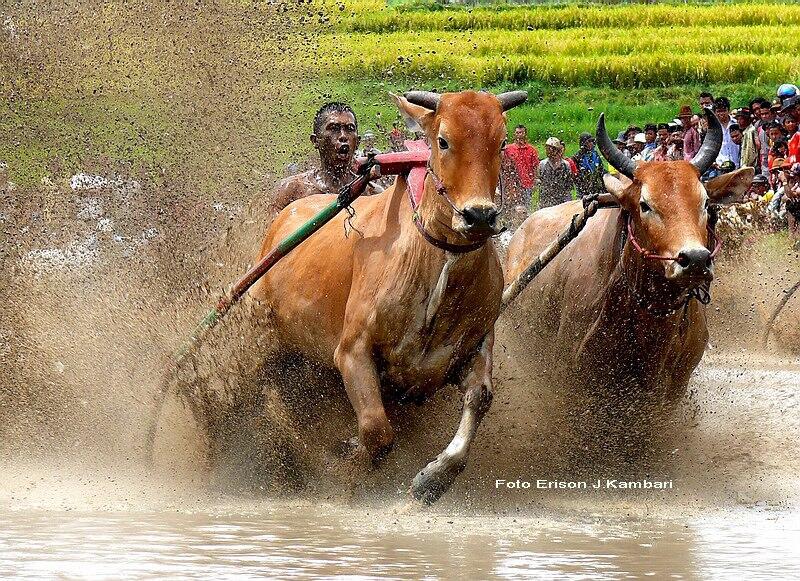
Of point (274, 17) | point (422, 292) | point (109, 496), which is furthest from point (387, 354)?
point (274, 17)

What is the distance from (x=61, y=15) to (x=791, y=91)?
27.2ft

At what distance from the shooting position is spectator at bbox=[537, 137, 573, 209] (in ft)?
67.5

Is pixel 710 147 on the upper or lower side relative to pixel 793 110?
lower

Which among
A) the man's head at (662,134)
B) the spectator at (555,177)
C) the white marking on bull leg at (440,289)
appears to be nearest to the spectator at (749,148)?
the man's head at (662,134)

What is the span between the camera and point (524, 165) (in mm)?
21469

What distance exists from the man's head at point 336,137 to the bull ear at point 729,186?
2.27m

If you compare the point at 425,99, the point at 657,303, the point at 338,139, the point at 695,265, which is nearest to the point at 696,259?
the point at 695,265

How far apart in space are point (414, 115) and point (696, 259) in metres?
1.36

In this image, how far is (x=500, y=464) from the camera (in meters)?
7.95

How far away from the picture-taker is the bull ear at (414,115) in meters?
7.20

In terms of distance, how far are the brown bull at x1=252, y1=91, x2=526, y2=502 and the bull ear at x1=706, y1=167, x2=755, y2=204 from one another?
116 cm

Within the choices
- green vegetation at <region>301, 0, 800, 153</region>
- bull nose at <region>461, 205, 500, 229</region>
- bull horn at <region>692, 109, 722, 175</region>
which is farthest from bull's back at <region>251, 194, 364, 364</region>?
green vegetation at <region>301, 0, 800, 153</region>

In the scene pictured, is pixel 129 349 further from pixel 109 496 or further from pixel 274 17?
pixel 274 17

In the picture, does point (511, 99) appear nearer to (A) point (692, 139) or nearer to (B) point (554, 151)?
(A) point (692, 139)
